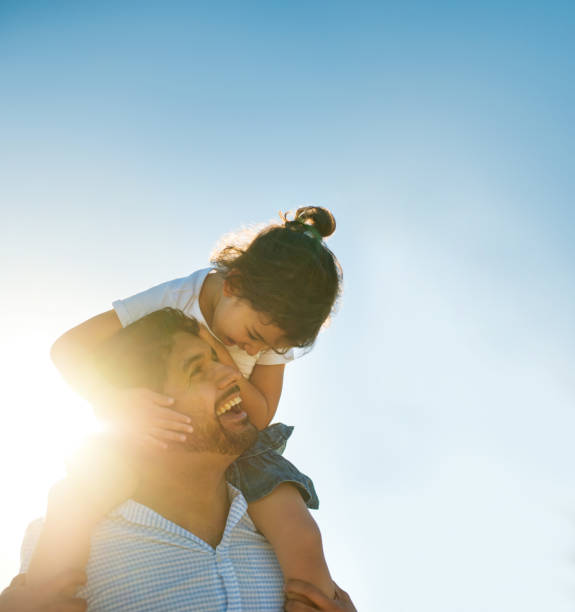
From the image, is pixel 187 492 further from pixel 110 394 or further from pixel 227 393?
pixel 110 394

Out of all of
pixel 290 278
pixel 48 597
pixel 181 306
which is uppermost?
pixel 290 278

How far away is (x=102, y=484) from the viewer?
3045 millimetres

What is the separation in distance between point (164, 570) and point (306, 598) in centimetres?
79

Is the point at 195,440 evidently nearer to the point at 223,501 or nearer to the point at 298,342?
the point at 223,501

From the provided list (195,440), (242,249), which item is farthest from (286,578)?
(242,249)

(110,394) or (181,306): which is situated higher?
(181,306)

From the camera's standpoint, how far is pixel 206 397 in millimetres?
3525

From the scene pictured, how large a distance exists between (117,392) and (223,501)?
0.98 m

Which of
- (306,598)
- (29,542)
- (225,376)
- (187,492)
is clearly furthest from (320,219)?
(29,542)

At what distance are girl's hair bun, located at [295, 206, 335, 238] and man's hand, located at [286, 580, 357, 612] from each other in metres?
3.22

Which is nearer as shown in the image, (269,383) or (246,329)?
(246,329)

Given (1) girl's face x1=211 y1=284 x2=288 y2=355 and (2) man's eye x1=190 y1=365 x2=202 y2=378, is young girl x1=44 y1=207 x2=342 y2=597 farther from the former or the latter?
(2) man's eye x1=190 y1=365 x2=202 y2=378

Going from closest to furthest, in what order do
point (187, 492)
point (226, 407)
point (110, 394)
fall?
point (187, 492) < point (226, 407) < point (110, 394)

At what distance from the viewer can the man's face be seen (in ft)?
11.1
